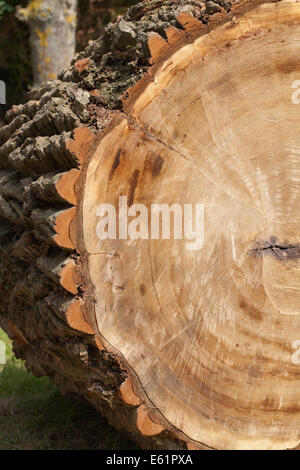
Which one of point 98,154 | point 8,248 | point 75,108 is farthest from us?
point 8,248

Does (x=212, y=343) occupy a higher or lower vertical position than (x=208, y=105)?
lower

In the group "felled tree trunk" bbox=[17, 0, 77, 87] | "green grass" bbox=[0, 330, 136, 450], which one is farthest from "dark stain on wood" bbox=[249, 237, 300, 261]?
"felled tree trunk" bbox=[17, 0, 77, 87]

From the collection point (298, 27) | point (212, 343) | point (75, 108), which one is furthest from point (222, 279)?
point (298, 27)

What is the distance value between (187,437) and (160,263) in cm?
59

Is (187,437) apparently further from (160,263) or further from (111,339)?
(160,263)

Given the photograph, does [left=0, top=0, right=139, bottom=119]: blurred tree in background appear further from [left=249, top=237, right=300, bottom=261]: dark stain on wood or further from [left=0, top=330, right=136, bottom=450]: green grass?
[left=249, top=237, right=300, bottom=261]: dark stain on wood

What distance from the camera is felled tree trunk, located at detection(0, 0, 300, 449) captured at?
206cm

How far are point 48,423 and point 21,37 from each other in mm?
5561

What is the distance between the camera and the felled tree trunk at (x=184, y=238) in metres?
2.06

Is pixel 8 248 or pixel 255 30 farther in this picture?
pixel 8 248

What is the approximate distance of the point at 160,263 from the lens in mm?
2105

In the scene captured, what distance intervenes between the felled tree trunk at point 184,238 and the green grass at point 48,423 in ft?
2.18

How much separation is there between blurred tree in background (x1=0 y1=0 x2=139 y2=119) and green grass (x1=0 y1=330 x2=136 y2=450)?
452cm
